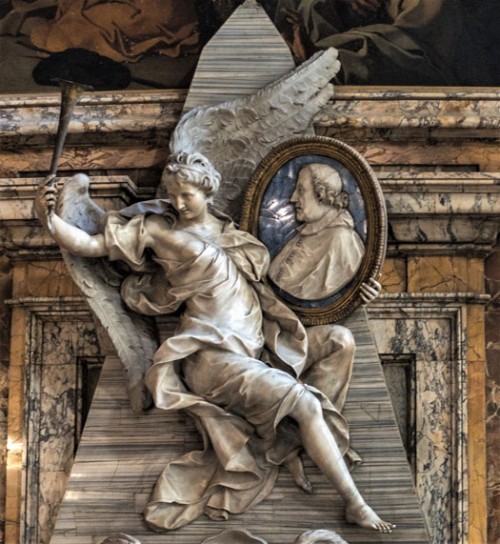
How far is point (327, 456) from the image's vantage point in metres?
7.29

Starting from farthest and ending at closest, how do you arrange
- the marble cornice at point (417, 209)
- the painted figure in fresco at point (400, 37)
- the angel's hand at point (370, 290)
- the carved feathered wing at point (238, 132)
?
the painted figure in fresco at point (400, 37), the marble cornice at point (417, 209), the carved feathered wing at point (238, 132), the angel's hand at point (370, 290)

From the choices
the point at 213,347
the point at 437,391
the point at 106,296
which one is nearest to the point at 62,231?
the point at 106,296

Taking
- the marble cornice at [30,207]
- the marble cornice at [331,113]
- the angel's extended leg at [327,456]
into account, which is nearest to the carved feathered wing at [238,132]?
the marble cornice at [331,113]

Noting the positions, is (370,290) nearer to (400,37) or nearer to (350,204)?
(350,204)

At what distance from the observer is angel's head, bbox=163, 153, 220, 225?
7414 mm

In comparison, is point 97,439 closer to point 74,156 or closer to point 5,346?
point 5,346

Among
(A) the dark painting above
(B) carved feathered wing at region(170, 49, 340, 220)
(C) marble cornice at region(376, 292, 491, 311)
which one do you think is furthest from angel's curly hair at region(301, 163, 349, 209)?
(A) the dark painting above

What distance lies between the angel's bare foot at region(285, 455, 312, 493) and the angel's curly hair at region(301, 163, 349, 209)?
1.23 metres

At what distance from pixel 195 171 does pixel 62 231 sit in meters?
0.67

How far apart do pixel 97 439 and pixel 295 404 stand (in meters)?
1.00

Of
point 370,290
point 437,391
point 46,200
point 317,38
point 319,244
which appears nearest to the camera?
point 46,200

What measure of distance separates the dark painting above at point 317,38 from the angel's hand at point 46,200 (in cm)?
124

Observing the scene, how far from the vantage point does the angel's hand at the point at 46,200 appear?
7266 mm

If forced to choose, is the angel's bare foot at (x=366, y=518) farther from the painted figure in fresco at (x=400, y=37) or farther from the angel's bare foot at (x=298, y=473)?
the painted figure in fresco at (x=400, y=37)
